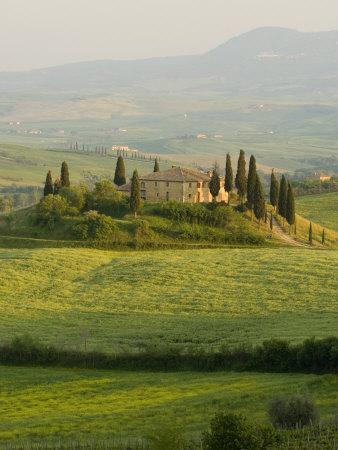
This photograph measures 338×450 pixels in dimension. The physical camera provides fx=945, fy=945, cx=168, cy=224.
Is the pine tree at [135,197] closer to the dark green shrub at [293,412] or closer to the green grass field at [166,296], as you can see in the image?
the green grass field at [166,296]

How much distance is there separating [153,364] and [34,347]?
609 cm

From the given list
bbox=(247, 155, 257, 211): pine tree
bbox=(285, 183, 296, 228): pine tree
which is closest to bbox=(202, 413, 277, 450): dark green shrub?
bbox=(247, 155, 257, 211): pine tree

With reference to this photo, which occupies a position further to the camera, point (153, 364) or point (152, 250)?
point (152, 250)

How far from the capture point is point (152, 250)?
81062mm

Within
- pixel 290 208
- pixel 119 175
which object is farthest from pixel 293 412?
pixel 119 175

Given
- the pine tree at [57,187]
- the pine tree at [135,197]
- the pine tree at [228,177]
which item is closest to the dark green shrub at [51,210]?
the pine tree at [135,197]

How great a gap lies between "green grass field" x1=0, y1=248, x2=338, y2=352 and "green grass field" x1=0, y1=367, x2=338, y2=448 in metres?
4.33

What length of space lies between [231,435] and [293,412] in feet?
17.7

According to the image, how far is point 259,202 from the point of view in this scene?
89625 mm

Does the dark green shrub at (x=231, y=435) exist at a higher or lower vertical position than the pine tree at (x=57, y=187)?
lower

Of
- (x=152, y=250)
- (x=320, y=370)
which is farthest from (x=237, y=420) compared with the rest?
(x=152, y=250)

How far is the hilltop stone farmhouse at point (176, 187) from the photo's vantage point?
314 feet

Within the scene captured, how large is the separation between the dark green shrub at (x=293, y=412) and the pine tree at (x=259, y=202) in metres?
56.7

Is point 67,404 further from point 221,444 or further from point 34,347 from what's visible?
point 221,444
